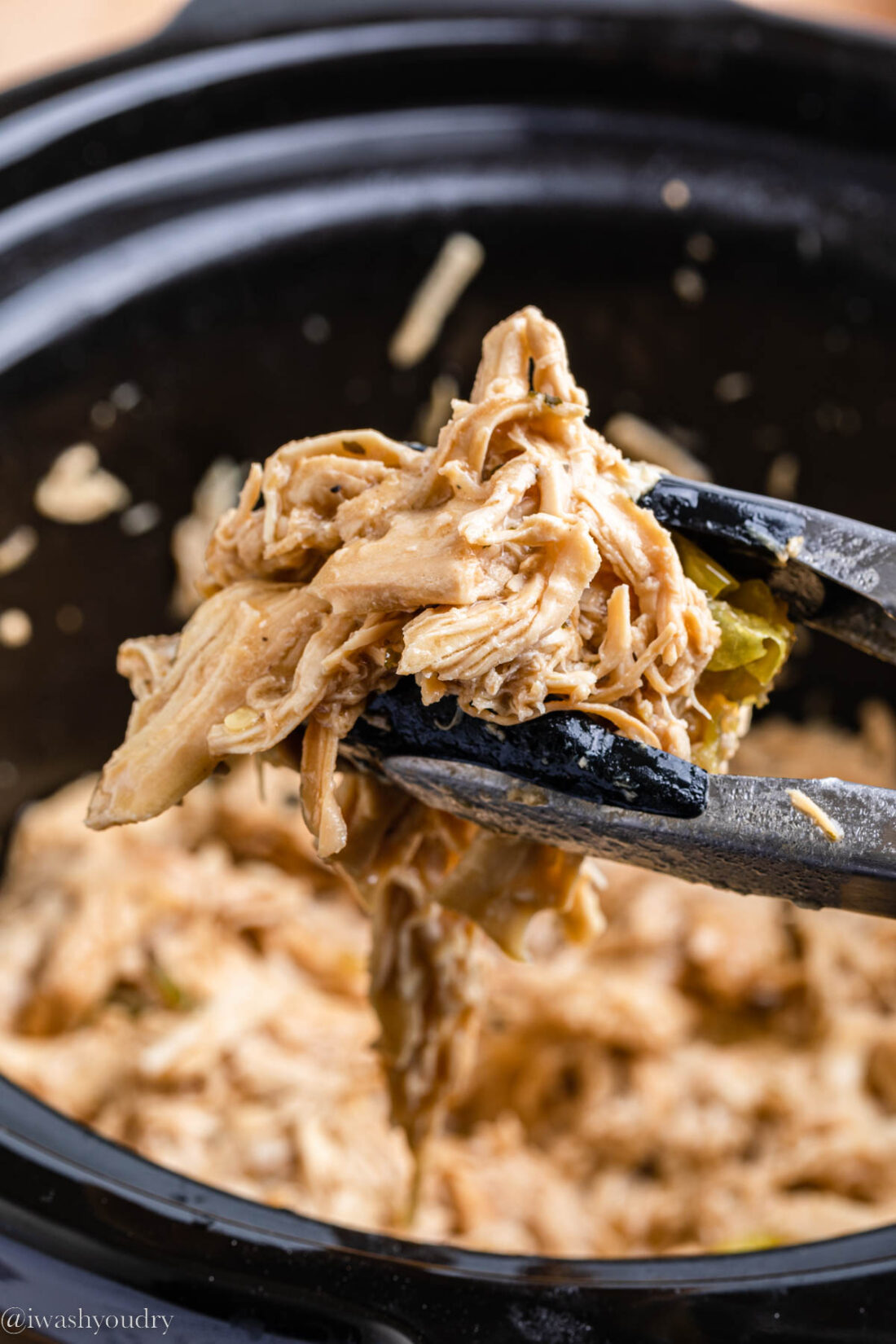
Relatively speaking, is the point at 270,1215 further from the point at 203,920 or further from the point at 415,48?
the point at 415,48

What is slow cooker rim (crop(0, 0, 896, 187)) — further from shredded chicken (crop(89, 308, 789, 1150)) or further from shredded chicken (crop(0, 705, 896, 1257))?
shredded chicken (crop(0, 705, 896, 1257))

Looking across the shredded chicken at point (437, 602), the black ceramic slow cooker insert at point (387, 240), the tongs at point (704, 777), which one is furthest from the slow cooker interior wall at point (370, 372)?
the tongs at point (704, 777)

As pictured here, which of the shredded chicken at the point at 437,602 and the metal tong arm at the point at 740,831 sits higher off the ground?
the shredded chicken at the point at 437,602

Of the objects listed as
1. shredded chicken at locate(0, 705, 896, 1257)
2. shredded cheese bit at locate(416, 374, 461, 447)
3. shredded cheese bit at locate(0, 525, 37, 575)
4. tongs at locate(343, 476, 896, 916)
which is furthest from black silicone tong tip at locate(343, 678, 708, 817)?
shredded cheese bit at locate(416, 374, 461, 447)

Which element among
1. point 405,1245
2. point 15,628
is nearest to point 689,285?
point 15,628

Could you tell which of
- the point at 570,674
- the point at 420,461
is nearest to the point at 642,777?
the point at 570,674

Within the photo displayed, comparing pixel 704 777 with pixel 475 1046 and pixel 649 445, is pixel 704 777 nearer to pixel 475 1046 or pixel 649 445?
pixel 475 1046

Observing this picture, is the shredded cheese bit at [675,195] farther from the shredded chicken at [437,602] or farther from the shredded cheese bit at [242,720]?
the shredded cheese bit at [242,720]
